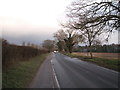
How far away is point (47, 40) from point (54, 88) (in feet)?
403

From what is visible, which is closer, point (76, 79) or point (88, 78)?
point (76, 79)

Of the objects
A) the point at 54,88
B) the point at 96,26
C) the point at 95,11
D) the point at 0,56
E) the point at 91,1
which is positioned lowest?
the point at 54,88

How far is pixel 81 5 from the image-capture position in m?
17.7

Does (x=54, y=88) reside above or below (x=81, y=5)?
below

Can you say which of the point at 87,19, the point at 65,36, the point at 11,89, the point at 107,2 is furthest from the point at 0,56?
the point at 65,36

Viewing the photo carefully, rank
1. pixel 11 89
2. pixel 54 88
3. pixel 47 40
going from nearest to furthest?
1. pixel 11 89
2. pixel 54 88
3. pixel 47 40

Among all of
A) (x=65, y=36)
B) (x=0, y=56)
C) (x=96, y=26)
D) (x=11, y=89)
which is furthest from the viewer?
(x=65, y=36)

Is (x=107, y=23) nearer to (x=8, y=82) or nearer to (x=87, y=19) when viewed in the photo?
(x=87, y=19)

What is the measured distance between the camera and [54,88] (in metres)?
7.89

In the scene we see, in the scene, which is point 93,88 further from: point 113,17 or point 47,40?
point 47,40

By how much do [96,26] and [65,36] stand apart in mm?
49984

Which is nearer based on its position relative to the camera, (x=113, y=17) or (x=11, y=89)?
(x=11, y=89)

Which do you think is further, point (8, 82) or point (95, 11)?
point (95, 11)

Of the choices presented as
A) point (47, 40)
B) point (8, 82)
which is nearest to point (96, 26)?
point (8, 82)
